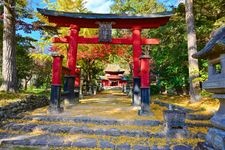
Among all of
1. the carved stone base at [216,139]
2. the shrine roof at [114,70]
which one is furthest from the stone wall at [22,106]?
the shrine roof at [114,70]

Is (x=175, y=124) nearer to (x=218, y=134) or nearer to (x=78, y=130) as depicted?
(x=218, y=134)

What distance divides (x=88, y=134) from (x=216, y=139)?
3.81 metres

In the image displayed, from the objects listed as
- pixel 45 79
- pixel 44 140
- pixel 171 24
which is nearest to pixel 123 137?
pixel 44 140

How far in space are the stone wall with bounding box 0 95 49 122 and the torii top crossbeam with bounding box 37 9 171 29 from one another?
4.14 m

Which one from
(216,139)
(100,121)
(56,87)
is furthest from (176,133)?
(56,87)

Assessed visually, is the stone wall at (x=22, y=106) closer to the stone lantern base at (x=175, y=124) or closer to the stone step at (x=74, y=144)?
the stone step at (x=74, y=144)

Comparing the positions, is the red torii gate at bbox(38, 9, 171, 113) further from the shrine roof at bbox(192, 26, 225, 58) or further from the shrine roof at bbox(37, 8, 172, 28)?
the shrine roof at bbox(192, 26, 225, 58)

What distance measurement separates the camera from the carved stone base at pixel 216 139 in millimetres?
5398

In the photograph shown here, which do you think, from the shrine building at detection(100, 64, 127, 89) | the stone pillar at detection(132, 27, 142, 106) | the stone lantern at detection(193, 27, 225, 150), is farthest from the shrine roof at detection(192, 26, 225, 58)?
the shrine building at detection(100, 64, 127, 89)

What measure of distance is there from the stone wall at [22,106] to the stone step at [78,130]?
733mm

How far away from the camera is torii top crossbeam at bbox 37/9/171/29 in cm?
1371

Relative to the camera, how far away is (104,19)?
1405 cm

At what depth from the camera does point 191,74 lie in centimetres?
1379

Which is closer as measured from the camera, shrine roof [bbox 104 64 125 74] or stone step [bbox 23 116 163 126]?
stone step [bbox 23 116 163 126]
